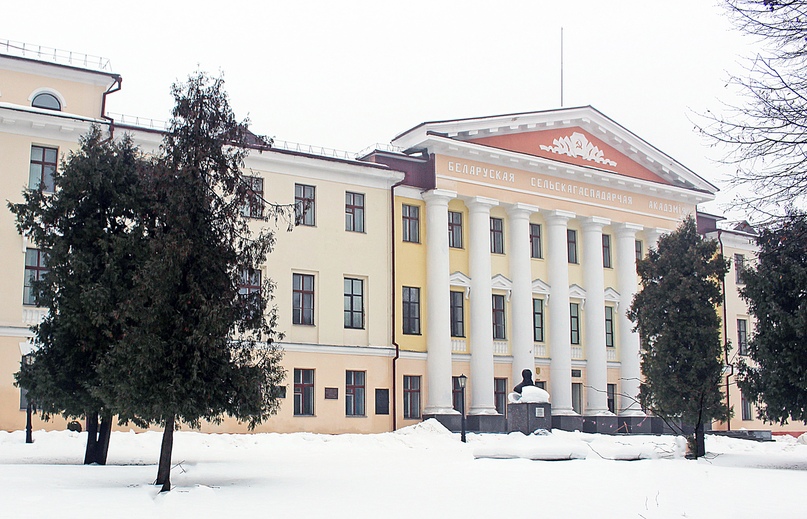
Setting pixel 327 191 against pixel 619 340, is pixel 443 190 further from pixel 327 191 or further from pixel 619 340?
pixel 619 340

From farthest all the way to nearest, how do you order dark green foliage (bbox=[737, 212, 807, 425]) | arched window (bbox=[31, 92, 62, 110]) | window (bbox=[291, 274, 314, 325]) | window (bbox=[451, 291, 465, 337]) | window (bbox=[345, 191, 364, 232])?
window (bbox=[451, 291, 465, 337]) → window (bbox=[345, 191, 364, 232]) → window (bbox=[291, 274, 314, 325]) → arched window (bbox=[31, 92, 62, 110]) → dark green foliage (bbox=[737, 212, 807, 425])

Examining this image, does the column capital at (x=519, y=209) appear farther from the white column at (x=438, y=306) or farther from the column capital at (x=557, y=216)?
the white column at (x=438, y=306)

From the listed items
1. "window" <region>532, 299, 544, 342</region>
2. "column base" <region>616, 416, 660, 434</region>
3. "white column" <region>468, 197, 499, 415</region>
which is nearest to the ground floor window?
"column base" <region>616, 416, 660, 434</region>

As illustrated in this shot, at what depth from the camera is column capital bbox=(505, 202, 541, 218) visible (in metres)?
39.4

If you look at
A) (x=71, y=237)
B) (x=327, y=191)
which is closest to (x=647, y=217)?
(x=327, y=191)

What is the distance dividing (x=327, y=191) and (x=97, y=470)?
61.1 feet

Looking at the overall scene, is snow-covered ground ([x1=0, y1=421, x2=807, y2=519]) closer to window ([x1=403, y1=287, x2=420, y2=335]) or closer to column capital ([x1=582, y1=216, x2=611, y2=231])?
window ([x1=403, y1=287, x2=420, y2=335])

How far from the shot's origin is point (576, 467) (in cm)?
2064

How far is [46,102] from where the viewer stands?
30.2 m

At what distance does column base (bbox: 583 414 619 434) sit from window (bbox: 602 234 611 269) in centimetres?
739

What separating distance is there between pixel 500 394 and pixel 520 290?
454cm

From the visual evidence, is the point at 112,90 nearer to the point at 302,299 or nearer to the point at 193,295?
the point at 302,299

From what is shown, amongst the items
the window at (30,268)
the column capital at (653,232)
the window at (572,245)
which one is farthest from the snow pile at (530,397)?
the column capital at (653,232)

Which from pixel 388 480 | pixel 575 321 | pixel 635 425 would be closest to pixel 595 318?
pixel 575 321
